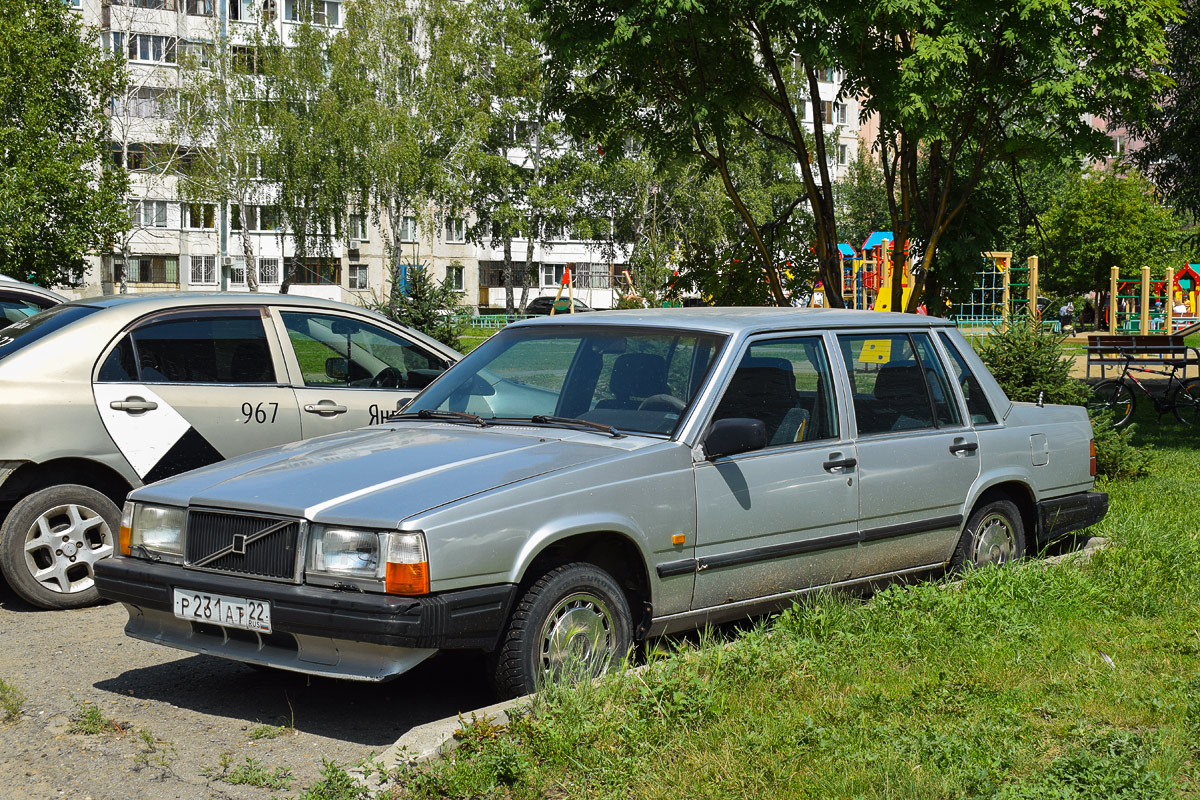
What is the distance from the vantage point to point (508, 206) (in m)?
63.6

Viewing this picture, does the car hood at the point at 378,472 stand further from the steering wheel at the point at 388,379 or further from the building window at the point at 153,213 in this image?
the building window at the point at 153,213

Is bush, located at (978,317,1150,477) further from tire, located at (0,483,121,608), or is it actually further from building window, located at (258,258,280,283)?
building window, located at (258,258,280,283)

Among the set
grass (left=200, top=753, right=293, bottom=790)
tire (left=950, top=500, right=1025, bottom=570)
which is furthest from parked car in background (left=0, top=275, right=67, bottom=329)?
tire (left=950, top=500, right=1025, bottom=570)

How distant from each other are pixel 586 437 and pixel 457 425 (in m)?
0.73

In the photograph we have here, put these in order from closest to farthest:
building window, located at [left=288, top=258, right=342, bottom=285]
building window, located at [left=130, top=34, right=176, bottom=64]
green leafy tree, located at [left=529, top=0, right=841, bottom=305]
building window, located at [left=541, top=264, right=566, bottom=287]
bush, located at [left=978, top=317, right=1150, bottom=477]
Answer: green leafy tree, located at [left=529, top=0, right=841, bottom=305] → bush, located at [left=978, top=317, right=1150, bottom=477] → building window, located at [left=130, top=34, right=176, bottom=64] → building window, located at [left=288, top=258, right=342, bottom=285] → building window, located at [left=541, top=264, right=566, bottom=287]

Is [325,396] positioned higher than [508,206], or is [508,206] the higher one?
[508,206]

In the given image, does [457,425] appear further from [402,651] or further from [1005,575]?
[1005,575]

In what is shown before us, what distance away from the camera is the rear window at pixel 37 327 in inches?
290

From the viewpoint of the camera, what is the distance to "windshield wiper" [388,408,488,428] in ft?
19.8

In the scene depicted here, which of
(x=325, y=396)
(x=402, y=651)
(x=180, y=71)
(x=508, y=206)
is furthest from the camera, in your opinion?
(x=508, y=206)

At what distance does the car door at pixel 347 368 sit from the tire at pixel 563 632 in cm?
312

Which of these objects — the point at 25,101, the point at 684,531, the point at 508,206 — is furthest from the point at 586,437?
the point at 508,206

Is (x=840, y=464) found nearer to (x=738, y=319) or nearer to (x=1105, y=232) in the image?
(x=738, y=319)

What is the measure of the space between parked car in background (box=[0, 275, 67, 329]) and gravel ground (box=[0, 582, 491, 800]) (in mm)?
4185
